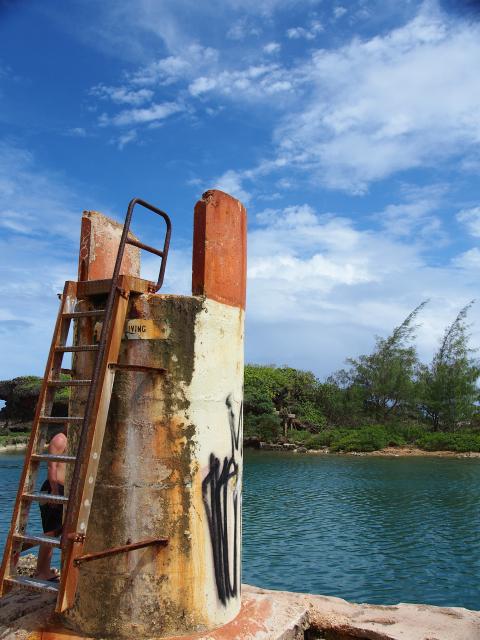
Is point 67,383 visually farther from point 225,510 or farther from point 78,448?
point 225,510

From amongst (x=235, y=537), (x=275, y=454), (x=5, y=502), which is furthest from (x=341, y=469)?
(x=235, y=537)

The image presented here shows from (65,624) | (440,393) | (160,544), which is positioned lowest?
(65,624)

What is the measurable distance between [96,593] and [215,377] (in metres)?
1.70

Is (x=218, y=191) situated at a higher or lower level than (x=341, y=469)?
higher

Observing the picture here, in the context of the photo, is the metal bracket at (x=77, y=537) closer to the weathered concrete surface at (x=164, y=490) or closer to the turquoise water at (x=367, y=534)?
the weathered concrete surface at (x=164, y=490)

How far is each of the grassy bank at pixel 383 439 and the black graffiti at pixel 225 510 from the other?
29.0 metres

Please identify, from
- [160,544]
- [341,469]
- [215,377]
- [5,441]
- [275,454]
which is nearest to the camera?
[160,544]

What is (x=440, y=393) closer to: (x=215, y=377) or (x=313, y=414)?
(x=313, y=414)

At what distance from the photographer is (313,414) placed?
39.7m

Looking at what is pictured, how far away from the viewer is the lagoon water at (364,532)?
9.86 m

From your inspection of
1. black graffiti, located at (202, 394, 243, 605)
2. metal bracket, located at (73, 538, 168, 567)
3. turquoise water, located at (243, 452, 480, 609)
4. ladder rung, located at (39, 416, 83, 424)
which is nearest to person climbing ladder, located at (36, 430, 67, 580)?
ladder rung, located at (39, 416, 83, 424)

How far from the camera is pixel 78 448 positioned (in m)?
4.00

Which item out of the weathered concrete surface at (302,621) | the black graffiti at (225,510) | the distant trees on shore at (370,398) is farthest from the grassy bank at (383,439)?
the black graffiti at (225,510)

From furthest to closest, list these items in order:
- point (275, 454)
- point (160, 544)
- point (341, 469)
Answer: point (275, 454) → point (341, 469) → point (160, 544)
